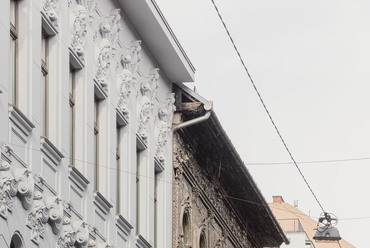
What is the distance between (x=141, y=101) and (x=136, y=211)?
2279 mm

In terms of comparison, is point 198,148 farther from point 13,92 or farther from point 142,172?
point 13,92

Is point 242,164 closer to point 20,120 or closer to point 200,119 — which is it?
point 200,119

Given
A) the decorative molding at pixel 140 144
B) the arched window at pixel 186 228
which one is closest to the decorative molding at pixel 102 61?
the decorative molding at pixel 140 144

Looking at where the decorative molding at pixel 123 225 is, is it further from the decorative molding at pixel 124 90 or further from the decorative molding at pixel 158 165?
the decorative molding at pixel 158 165

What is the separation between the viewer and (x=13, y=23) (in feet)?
74.5

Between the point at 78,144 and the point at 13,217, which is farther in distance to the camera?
the point at 78,144

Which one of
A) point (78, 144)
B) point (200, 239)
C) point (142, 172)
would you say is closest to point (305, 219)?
point (200, 239)

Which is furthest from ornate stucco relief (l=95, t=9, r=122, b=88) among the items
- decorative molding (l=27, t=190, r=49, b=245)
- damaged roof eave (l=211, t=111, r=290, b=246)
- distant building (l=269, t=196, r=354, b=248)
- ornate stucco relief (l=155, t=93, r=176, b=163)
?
distant building (l=269, t=196, r=354, b=248)

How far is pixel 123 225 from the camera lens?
93.8 ft

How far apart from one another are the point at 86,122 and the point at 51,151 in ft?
8.83

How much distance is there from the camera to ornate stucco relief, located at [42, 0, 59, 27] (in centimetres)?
2402

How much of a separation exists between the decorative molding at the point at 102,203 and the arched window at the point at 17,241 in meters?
4.72

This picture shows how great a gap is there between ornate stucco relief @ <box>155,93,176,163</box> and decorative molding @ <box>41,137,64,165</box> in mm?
8601

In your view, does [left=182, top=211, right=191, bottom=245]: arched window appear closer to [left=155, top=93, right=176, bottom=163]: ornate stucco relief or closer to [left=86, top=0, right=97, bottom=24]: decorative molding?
[left=155, top=93, right=176, bottom=163]: ornate stucco relief
